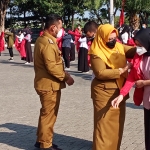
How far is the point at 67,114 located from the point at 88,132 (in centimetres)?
139

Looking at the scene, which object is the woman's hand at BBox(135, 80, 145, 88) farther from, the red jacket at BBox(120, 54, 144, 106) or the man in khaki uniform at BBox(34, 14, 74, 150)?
the man in khaki uniform at BBox(34, 14, 74, 150)

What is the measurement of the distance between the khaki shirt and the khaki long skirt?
30.8 inches

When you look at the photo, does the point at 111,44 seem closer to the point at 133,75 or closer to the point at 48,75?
the point at 133,75

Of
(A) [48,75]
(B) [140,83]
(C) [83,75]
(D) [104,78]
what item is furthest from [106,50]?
(C) [83,75]

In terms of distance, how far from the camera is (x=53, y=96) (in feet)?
18.2

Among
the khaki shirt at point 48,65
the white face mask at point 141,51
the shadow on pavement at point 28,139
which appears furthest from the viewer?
the shadow on pavement at point 28,139

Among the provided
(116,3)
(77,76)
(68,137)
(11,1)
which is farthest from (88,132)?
(11,1)

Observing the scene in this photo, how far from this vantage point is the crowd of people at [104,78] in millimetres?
4441

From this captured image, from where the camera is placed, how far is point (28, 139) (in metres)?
6.24

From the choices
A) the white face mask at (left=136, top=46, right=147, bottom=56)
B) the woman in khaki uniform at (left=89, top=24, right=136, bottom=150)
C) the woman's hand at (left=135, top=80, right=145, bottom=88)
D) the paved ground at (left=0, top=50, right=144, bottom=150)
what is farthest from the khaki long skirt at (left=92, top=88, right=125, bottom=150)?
the paved ground at (left=0, top=50, right=144, bottom=150)

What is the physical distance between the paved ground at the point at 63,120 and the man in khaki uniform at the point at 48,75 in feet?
1.31

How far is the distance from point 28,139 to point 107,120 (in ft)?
5.94

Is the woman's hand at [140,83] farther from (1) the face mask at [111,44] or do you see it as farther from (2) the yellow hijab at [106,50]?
(1) the face mask at [111,44]

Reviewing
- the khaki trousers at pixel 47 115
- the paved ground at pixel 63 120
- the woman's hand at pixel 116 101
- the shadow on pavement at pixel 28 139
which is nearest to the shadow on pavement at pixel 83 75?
the paved ground at pixel 63 120
